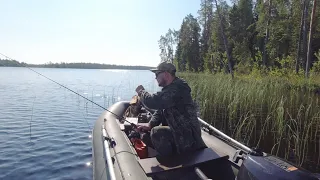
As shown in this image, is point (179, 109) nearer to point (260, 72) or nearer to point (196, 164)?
point (196, 164)

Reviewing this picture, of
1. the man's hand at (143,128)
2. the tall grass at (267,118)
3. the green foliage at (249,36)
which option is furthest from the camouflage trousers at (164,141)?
the green foliage at (249,36)

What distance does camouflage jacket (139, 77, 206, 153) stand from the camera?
3127 mm

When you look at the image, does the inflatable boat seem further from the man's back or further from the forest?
the forest

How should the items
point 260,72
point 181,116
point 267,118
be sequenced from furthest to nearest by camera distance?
1. point 260,72
2. point 267,118
3. point 181,116

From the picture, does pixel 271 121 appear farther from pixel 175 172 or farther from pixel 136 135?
pixel 175 172

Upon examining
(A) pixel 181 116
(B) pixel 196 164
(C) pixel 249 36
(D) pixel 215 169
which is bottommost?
(D) pixel 215 169

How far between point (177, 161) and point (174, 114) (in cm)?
59

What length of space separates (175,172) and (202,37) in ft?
128

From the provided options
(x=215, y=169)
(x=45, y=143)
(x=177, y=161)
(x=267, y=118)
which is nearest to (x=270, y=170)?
(x=177, y=161)

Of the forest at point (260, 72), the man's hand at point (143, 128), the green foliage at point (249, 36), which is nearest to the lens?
the man's hand at point (143, 128)

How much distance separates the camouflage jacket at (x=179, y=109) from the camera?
3.13 m

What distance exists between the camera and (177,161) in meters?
3.08

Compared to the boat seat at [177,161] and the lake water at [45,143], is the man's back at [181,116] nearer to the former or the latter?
the boat seat at [177,161]

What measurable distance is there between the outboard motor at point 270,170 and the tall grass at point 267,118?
2583mm
